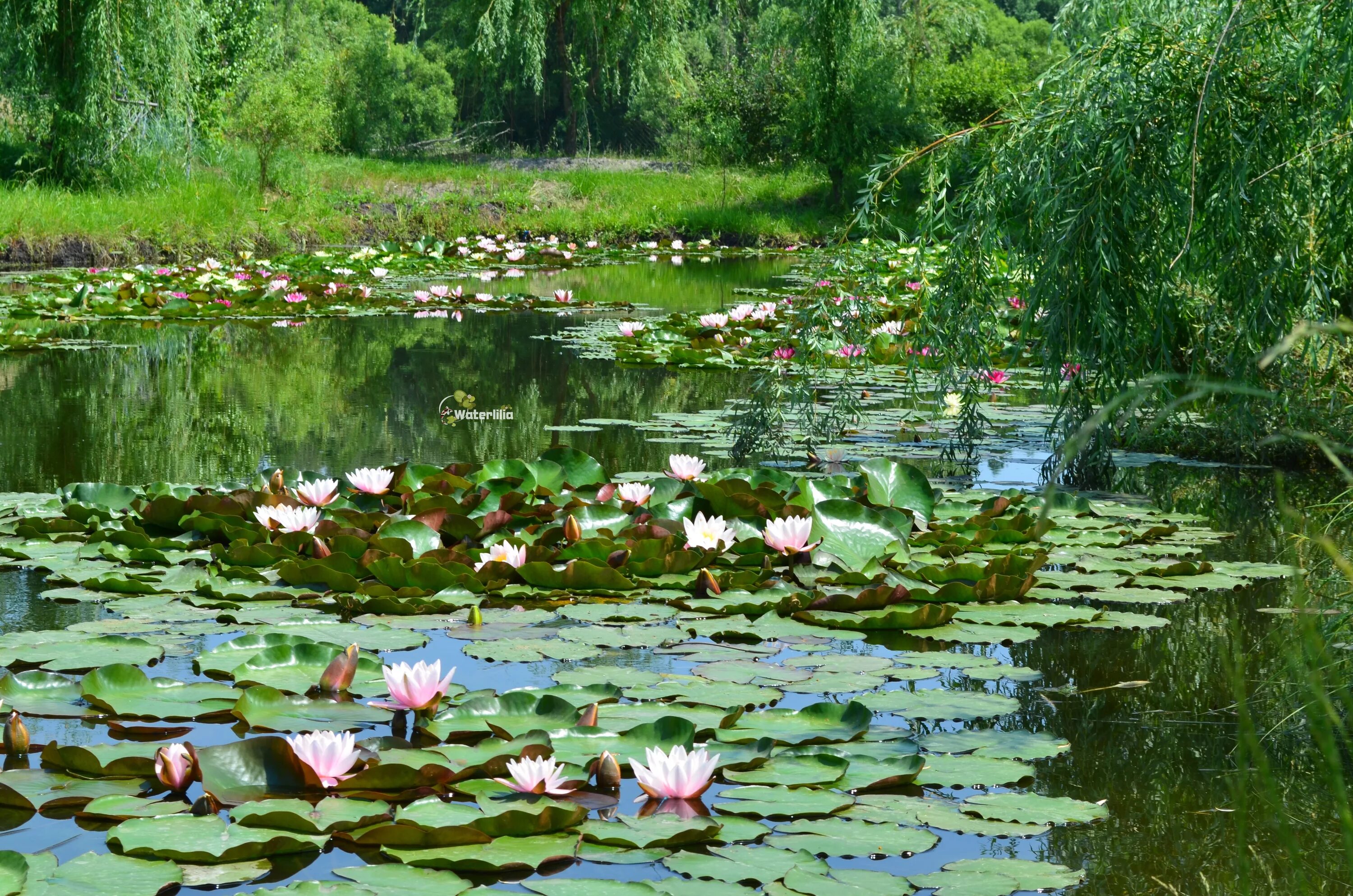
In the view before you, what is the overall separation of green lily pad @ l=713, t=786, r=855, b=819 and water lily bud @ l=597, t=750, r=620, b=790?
16cm

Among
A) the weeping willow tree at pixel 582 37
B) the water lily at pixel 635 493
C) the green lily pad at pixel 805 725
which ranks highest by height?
the weeping willow tree at pixel 582 37

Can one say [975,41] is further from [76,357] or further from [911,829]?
[911,829]

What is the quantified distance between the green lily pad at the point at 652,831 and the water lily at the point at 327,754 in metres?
0.38

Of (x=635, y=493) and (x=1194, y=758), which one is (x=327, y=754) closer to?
(x=1194, y=758)

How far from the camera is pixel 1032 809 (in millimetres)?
1914

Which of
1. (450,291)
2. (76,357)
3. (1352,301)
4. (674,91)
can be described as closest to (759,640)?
(1352,301)

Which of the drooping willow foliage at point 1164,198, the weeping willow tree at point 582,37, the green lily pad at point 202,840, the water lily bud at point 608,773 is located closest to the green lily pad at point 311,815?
the green lily pad at point 202,840

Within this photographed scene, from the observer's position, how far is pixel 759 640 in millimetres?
2783

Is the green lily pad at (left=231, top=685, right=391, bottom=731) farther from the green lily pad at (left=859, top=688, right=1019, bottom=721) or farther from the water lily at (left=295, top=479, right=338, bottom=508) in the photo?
the water lily at (left=295, top=479, right=338, bottom=508)

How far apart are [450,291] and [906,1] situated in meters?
10.4

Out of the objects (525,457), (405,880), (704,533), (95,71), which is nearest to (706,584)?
(704,533)

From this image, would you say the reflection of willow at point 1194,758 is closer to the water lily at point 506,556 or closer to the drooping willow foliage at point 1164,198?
the drooping willow foliage at point 1164,198

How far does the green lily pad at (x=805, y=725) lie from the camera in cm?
218
